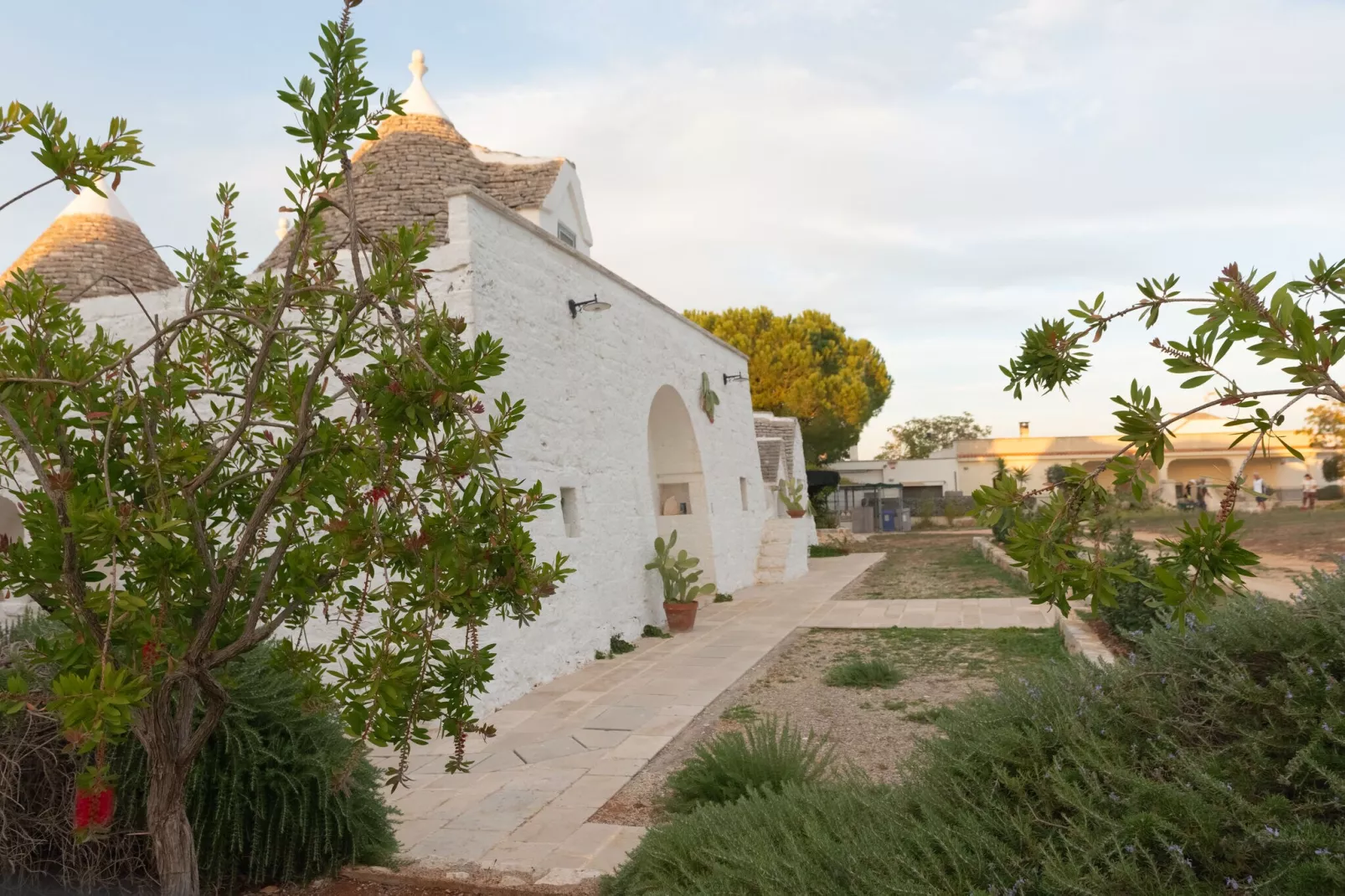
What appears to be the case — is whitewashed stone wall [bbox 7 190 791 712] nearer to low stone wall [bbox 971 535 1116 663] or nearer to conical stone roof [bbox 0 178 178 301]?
conical stone roof [bbox 0 178 178 301]

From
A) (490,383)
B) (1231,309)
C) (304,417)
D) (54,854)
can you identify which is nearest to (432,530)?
(304,417)

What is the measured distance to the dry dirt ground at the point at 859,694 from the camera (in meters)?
5.21

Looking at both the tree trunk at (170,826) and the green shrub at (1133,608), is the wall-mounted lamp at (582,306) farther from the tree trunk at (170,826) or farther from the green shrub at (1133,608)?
the tree trunk at (170,826)

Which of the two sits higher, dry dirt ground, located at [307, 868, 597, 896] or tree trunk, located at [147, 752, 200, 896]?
tree trunk, located at [147, 752, 200, 896]

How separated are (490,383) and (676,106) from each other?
315 centimetres

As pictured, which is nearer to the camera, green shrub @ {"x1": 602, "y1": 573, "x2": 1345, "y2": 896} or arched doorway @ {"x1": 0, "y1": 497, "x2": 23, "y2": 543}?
green shrub @ {"x1": 602, "y1": 573, "x2": 1345, "y2": 896}

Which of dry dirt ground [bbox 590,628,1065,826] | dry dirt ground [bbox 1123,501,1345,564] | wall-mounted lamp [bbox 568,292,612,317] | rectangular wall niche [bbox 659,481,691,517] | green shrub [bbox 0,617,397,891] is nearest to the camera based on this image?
green shrub [bbox 0,617,397,891]

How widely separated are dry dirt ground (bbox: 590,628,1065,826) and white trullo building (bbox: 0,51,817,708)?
1850mm

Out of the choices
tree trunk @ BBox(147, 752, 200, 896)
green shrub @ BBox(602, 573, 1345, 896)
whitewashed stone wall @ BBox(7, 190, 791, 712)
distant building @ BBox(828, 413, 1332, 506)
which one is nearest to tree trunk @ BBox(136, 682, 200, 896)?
tree trunk @ BBox(147, 752, 200, 896)

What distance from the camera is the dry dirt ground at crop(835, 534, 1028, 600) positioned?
13461 mm

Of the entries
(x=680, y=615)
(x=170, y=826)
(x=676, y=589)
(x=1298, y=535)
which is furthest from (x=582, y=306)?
(x=1298, y=535)

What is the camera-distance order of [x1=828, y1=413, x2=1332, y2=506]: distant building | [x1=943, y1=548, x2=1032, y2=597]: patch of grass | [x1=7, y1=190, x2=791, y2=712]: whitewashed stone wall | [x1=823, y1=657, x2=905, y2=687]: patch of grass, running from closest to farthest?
[x1=7, y1=190, x2=791, y2=712]: whitewashed stone wall, [x1=823, y1=657, x2=905, y2=687]: patch of grass, [x1=943, y1=548, x2=1032, y2=597]: patch of grass, [x1=828, y1=413, x2=1332, y2=506]: distant building

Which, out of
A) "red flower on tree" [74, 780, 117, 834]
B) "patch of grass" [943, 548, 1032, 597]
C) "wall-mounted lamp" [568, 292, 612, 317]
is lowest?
"patch of grass" [943, 548, 1032, 597]

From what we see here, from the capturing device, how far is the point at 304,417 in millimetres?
2336
